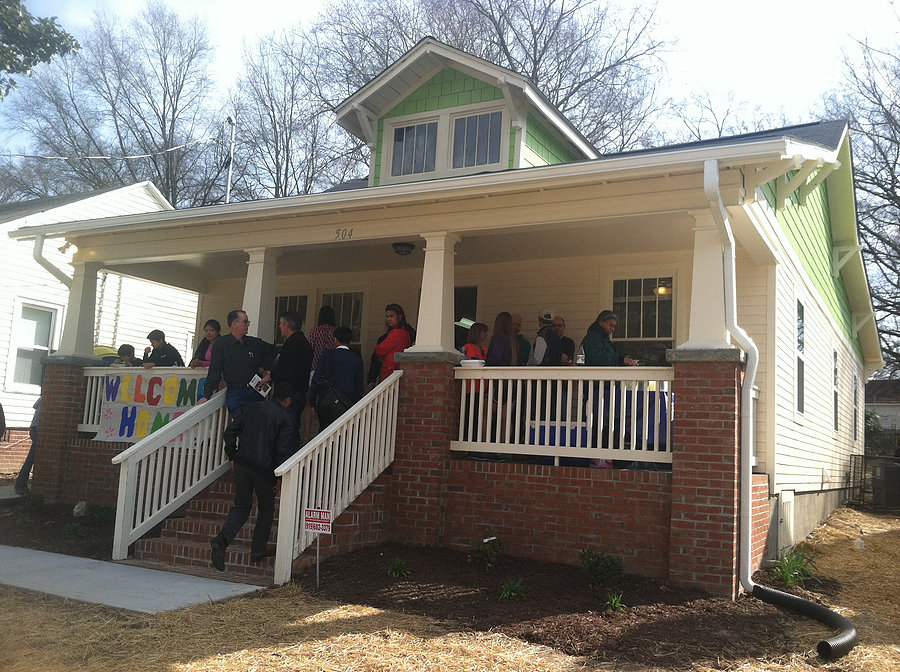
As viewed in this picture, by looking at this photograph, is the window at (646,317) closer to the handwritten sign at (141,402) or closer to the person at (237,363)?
the person at (237,363)

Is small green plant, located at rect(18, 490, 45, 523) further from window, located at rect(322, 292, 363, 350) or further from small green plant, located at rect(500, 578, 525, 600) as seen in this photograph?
small green plant, located at rect(500, 578, 525, 600)

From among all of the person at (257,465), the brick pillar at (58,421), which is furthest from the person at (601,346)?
the brick pillar at (58,421)

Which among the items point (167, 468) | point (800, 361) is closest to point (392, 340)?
point (167, 468)

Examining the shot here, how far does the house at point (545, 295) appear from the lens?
6.74 m

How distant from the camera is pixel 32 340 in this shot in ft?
52.1

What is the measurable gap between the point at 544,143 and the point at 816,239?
4.89 metres

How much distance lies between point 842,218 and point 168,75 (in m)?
25.7

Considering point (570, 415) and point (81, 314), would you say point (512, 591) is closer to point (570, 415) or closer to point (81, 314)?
point (570, 415)

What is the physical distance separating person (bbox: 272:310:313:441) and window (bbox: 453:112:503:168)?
13.7 ft

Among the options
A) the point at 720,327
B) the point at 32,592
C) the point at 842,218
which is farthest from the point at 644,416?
the point at 842,218

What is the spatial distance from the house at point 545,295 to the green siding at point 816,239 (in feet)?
0.31

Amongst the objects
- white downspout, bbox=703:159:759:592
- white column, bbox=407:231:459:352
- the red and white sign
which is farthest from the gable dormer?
the red and white sign

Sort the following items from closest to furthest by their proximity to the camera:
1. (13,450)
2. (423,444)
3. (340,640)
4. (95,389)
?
(340,640), (423,444), (95,389), (13,450)

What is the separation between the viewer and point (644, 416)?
277 inches
